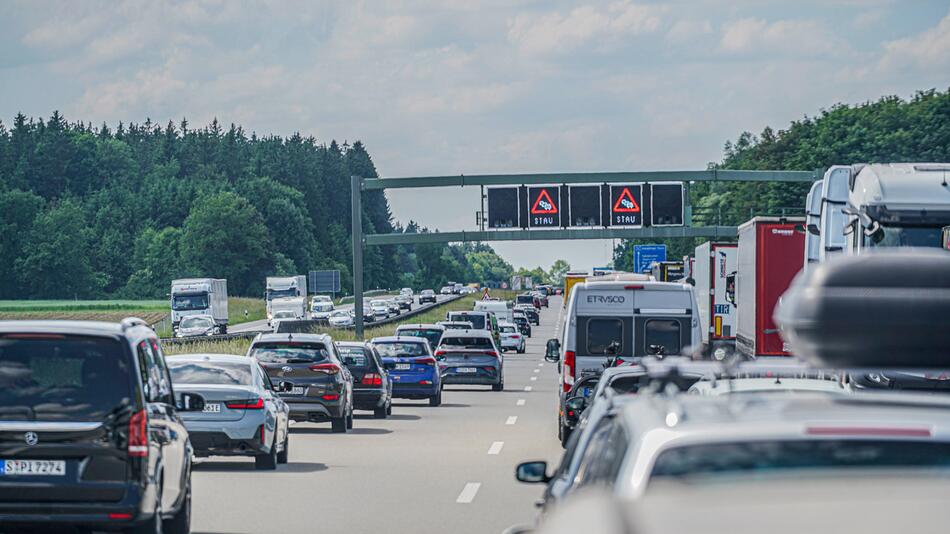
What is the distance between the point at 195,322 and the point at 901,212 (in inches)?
2900

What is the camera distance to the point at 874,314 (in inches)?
191

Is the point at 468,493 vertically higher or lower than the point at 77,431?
lower

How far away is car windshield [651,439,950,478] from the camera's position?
5070mm

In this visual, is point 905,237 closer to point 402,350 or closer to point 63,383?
point 63,383

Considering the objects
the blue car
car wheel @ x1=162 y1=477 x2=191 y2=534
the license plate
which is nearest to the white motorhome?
car wheel @ x1=162 y1=477 x2=191 y2=534

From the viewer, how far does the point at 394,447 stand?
923 inches

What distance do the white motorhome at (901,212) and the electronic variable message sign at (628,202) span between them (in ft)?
137

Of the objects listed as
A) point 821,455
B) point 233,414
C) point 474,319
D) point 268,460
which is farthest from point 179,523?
point 474,319

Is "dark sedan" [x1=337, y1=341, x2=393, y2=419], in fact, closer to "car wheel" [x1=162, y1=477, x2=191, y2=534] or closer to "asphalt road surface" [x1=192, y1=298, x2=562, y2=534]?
"asphalt road surface" [x1=192, y1=298, x2=562, y2=534]

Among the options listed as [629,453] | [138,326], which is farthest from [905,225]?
[629,453]

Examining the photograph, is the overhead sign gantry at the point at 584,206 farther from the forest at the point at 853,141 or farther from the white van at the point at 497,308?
the forest at the point at 853,141

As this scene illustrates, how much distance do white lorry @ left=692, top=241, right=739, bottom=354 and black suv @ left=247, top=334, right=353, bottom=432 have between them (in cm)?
1363

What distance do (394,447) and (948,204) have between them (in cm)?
780

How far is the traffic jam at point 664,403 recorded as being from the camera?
364 centimetres
